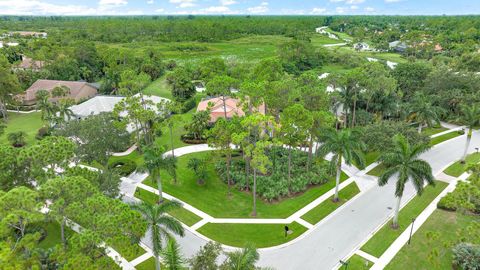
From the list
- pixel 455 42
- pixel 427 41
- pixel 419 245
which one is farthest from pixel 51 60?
pixel 455 42

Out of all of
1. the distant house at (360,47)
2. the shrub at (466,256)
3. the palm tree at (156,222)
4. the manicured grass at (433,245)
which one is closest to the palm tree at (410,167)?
the manicured grass at (433,245)

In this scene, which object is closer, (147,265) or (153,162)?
(147,265)

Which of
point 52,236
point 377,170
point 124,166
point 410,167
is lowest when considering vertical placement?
point 52,236

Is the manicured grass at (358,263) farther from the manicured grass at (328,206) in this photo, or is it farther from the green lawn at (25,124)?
the green lawn at (25,124)

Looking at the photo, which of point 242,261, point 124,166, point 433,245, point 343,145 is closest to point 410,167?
point 343,145

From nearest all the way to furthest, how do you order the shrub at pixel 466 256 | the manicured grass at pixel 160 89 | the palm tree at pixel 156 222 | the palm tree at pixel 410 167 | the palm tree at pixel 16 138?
1. the palm tree at pixel 156 222
2. the shrub at pixel 466 256
3. the palm tree at pixel 410 167
4. the palm tree at pixel 16 138
5. the manicured grass at pixel 160 89

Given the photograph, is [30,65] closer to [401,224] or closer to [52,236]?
[52,236]
